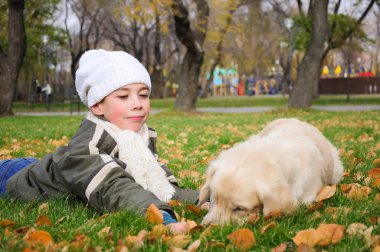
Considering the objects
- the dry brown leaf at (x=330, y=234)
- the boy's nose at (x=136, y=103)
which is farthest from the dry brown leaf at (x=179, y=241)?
the boy's nose at (x=136, y=103)

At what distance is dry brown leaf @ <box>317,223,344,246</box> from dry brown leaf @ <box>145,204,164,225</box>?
944mm

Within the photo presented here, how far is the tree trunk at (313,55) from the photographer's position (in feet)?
59.1

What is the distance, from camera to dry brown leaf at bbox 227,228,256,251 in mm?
2461

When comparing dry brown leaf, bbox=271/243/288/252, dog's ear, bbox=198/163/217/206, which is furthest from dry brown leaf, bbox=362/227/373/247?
dog's ear, bbox=198/163/217/206

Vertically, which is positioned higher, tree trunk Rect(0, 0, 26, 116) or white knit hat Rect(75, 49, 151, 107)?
tree trunk Rect(0, 0, 26, 116)

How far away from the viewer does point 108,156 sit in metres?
3.42

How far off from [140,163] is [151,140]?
0.60m

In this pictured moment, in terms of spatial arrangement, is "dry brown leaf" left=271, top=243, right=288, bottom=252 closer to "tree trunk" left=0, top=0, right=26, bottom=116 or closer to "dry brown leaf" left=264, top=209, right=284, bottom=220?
"dry brown leaf" left=264, top=209, right=284, bottom=220

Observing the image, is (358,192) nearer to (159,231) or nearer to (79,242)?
(159,231)

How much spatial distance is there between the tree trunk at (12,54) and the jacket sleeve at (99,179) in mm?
15486

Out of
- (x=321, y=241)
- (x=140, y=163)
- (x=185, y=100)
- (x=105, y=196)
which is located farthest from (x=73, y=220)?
(x=185, y=100)

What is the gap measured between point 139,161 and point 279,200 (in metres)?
1.18

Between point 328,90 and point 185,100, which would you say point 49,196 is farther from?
point 328,90

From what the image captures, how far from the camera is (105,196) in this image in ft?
10.7
